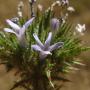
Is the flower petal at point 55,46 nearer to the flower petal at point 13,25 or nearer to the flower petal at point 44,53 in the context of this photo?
the flower petal at point 44,53

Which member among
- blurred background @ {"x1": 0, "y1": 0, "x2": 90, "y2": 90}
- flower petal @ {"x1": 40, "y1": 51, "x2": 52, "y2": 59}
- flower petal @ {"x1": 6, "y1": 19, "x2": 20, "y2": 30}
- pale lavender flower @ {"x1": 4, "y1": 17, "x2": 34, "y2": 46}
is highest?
blurred background @ {"x1": 0, "y1": 0, "x2": 90, "y2": 90}

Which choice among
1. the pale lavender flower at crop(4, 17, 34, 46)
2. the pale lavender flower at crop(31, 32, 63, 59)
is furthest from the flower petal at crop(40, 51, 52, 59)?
the pale lavender flower at crop(4, 17, 34, 46)

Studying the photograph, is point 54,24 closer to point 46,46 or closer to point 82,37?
point 46,46

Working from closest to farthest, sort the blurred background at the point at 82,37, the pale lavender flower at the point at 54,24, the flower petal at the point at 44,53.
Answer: the flower petal at the point at 44,53 < the pale lavender flower at the point at 54,24 < the blurred background at the point at 82,37

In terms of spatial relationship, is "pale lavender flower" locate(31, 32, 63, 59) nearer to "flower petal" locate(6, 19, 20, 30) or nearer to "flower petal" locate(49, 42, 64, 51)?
"flower petal" locate(49, 42, 64, 51)

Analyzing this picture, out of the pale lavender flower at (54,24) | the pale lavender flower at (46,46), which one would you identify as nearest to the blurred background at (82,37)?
the pale lavender flower at (54,24)

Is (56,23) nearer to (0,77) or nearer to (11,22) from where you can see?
(11,22)

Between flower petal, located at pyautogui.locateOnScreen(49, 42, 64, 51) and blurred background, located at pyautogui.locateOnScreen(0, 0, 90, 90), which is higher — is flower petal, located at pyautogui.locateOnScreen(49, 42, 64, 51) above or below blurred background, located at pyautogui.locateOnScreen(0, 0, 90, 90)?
below

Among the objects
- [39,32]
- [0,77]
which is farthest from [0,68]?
[39,32]
